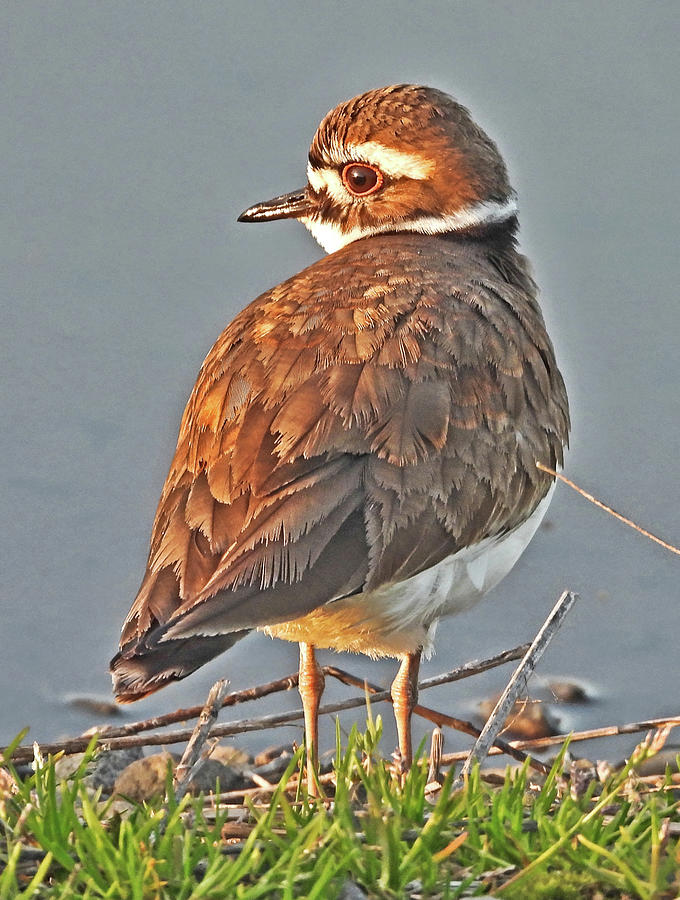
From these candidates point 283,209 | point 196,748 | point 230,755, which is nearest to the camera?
point 196,748

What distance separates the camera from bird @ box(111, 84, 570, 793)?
4.11 m

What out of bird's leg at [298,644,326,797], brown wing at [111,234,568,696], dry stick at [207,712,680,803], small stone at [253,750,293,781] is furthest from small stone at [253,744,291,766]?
brown wing at [111,234,568,696]

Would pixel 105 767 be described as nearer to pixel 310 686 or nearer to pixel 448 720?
pixel 310 686

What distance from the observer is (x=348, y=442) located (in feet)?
14.2

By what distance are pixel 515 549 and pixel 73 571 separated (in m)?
2.53

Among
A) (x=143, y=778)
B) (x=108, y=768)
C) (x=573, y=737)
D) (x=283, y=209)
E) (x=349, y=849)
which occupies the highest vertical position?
(x=283, y=209)

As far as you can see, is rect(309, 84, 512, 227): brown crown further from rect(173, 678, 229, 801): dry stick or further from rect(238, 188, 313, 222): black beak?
rect(173, 678, 229, 801): dry stick

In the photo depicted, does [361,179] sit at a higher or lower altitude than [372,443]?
higher

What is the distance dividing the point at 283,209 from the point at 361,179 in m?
0.44

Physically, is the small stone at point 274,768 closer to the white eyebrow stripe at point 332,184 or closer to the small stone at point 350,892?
the small stone at point 350,892

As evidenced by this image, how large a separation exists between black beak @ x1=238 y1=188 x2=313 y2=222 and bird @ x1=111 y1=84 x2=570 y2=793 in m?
0.37

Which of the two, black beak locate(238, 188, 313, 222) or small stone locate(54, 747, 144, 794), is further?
black beak locate(238, 188, 313, 222)

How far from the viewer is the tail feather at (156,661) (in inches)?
150

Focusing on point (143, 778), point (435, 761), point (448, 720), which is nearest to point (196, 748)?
point (435, 761)
